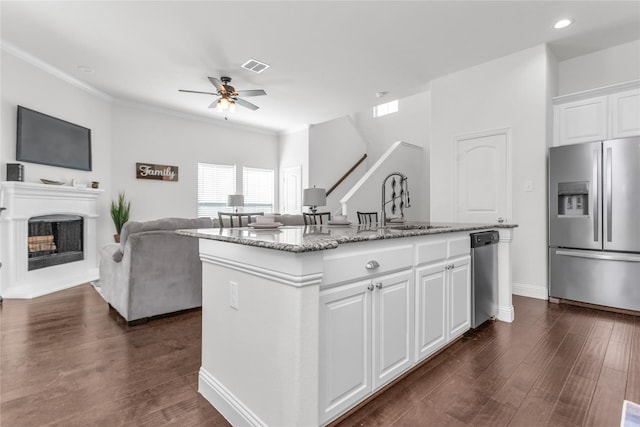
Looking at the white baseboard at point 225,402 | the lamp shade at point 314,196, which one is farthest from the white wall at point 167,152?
the white baseboard at point 225,402

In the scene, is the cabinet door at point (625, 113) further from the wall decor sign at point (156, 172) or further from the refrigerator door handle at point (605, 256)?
the wall decor sign at point (156, 172)

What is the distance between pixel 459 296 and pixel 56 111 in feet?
19.2

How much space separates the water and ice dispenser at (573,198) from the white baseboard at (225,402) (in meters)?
3.95

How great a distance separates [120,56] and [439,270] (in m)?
4.67

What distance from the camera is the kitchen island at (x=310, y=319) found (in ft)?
4.09

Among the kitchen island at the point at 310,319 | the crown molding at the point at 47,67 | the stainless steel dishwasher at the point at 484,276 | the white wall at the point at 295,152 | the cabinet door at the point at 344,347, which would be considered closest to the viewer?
the kitchen island at the point at 310,319

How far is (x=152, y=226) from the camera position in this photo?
3.01m

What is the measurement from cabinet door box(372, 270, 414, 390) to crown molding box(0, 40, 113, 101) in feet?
17.5

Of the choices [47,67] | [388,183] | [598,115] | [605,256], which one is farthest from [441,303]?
[47,67]

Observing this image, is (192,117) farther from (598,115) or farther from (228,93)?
(598,115)

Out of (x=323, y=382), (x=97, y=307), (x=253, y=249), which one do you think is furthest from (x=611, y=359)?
(x=97, y=307)

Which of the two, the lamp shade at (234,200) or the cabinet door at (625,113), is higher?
the cabinet door at (625,113)

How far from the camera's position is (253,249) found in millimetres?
1411

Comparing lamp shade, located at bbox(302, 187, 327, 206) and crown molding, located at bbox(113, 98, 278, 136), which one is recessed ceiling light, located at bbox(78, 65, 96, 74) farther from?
lamp shade, located at bbox(302, 187, 327, 206)
